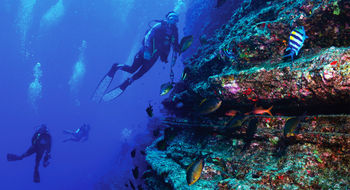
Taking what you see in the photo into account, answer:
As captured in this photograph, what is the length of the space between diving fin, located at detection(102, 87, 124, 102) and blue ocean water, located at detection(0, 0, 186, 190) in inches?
1688

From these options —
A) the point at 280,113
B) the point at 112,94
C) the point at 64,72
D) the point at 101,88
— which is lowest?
the point at 280,113

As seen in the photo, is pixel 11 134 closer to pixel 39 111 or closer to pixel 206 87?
pixel 39 111

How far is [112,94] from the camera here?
9.11 meters

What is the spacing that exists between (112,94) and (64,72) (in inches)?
3089

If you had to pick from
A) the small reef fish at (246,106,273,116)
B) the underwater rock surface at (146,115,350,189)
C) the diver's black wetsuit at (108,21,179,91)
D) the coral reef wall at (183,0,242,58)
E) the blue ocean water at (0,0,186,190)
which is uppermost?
the blue ocean water at (0,0,186,190)

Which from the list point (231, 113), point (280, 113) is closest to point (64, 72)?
point (231, 113)

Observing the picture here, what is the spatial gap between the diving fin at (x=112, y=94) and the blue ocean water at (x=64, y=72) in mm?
42864

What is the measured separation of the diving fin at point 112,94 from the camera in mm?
8878

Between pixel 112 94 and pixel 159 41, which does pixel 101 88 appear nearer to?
pixel 112 94

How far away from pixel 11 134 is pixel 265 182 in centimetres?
9740

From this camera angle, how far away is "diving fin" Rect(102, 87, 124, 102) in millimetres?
8878

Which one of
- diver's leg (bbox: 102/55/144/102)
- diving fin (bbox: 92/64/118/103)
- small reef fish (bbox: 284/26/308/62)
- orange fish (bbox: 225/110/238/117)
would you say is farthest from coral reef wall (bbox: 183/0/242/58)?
small reef fish (bbox: 284/26/308/62)

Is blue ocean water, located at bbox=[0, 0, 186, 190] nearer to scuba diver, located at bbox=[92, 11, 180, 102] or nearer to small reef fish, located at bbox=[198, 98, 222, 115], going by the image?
scuba diver, located at bbox=[92, 11, 180, 102]

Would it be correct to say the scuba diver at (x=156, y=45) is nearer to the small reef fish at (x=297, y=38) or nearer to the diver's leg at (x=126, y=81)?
the diver's leg at (x=126, y=81)
